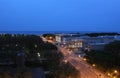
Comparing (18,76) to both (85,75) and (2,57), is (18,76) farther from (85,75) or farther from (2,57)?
(2,57)

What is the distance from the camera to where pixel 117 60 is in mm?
44625

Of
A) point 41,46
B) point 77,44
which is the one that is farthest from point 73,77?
point 77,44

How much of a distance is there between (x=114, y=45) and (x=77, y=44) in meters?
19.7

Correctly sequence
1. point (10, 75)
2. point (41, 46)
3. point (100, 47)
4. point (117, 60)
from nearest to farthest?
point (10, 75) → point (117, 60) → point (41, 46) → point (100, 47)

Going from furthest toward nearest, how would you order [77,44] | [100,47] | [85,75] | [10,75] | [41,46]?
[77,44] < [100,47] < [41,46] < [85,75] < [10,75]

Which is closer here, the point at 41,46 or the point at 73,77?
the point at 73,77

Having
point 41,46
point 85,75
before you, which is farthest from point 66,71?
point 41,46

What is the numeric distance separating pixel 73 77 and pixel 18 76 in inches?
211

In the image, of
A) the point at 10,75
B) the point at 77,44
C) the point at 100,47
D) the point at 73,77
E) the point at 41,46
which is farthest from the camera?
the point at 77,44

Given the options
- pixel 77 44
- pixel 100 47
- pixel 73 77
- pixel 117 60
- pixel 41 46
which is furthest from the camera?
pixel 77 44

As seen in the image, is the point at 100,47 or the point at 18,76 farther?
the point at 100,47

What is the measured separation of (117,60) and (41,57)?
1039 cm

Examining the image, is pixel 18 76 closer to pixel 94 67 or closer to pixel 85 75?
pixel 85 75

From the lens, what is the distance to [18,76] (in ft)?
99.9
